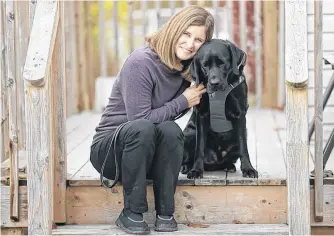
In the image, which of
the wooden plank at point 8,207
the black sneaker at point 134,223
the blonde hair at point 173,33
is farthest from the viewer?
the wooden plank at point 8,207

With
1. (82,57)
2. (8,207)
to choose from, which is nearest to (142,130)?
(8,207)

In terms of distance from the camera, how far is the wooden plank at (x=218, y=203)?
14.2 ft

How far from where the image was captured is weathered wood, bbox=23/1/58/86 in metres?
3.70

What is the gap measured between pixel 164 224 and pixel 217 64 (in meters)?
0.84

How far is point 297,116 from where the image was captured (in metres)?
3.67

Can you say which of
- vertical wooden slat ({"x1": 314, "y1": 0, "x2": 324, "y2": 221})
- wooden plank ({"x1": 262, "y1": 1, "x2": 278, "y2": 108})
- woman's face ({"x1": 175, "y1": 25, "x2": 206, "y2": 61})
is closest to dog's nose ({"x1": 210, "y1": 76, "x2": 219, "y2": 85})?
woman's face ({"x1": 175, "y1": 25, "x2": 206, "y2": 61})

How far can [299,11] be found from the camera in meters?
3.77

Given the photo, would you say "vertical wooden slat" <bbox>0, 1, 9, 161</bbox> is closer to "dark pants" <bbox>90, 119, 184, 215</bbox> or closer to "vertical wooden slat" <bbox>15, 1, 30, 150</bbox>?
"vertical wooden slat" <bbox>15, 1, 30, 150</bbox>

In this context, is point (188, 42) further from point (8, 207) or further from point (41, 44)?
point (8, 207)

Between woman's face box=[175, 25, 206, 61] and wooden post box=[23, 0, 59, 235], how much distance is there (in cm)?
64

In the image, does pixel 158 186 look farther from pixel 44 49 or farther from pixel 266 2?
pixel 266 2

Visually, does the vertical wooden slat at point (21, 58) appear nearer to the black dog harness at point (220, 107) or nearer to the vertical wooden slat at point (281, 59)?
the black dog harness at point (220, 107)

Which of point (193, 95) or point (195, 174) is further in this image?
point (195, 174)

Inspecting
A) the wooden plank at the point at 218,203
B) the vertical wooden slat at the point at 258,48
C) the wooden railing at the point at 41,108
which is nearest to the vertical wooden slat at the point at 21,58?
the wooden railing at the point at 41,108
